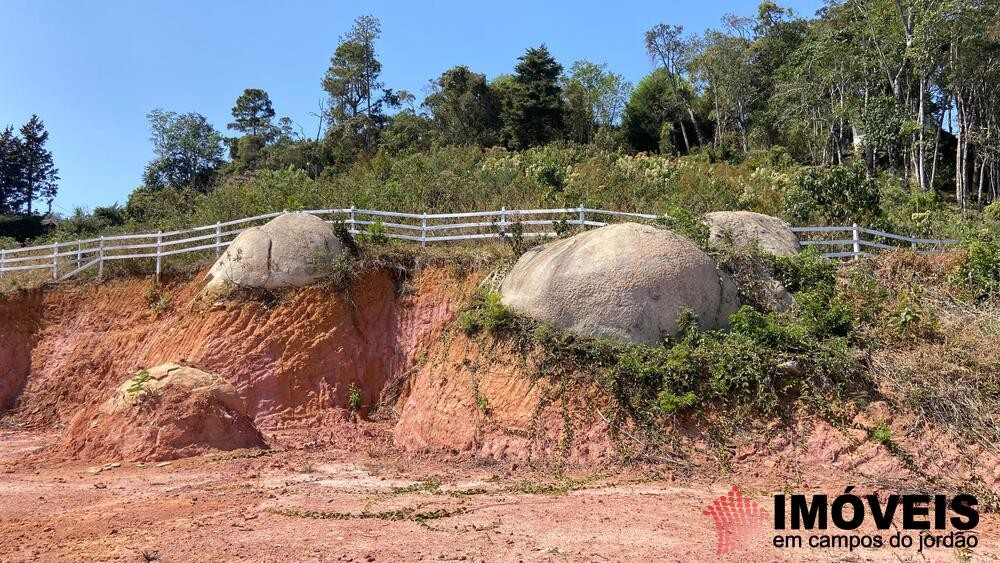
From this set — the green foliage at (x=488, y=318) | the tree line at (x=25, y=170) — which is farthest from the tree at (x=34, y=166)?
the green foliage at (x=488, y=318)

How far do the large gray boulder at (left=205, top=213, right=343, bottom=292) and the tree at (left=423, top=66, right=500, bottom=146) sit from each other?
32.1 m

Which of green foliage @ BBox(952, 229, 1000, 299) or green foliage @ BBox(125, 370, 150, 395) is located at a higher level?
green foliage @ BBox(952, 229, 1000, 299)

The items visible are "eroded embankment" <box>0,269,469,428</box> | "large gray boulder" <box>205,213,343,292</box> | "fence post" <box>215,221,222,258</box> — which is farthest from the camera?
"fence post" <box>215,221,222,258</box>

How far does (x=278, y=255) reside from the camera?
625 inches

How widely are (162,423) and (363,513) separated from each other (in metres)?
5.42

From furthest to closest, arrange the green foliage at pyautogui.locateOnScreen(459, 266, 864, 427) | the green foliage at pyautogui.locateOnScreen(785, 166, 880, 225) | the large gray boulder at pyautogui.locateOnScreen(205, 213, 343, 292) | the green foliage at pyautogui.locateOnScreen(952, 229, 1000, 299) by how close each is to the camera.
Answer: the green foliage at pyautogui.locateOnScreen(785, 166, 880, 225), the large gray boulder at pyautogui.locateOnScreen(205, 213, 343, 292), the green foliage at pyautogui.locateOnScreen(952, 229, 1000, 299), the green foliage at pyautogui.locateOnScreen(459, 266, 864, 427)

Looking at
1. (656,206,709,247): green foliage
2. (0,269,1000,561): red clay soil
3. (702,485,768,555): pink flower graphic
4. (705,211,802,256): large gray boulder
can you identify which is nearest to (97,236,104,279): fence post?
(0,269,1000,561): red clay soil

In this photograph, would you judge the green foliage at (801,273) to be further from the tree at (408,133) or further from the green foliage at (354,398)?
the tree at (408,133)

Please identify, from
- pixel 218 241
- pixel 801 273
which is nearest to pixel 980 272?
pixel 801 273

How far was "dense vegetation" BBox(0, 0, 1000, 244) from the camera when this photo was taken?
22078 millimetres

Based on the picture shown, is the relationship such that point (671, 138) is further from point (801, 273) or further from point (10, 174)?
point (10, 174)

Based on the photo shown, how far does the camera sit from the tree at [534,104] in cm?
4525

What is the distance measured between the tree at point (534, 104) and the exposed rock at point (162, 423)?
1324 inches

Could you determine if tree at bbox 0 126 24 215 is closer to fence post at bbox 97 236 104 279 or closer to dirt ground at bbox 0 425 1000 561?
fence post at bbox 97 236 104 279
